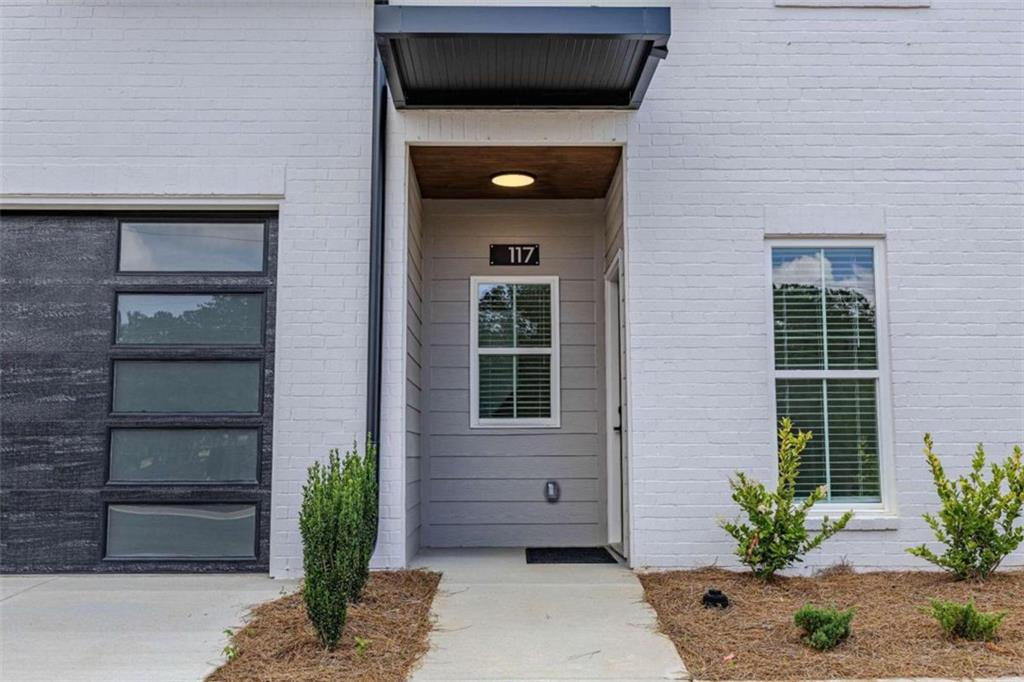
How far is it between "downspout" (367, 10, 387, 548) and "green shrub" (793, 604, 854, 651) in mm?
2477

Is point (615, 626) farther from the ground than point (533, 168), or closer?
closer

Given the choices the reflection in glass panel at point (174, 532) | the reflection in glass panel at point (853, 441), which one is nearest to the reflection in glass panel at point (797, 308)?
the reflection in glass panel at point (853, 441)

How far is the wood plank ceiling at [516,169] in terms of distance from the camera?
558cm

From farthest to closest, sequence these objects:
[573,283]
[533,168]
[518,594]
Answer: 1. [573,283]
2. [533,168]
3. [518,594]

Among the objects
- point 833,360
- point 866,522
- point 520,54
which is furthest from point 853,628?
point 520,54

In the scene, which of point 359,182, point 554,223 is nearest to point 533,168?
point 554,223

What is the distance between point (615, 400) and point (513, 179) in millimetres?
1789

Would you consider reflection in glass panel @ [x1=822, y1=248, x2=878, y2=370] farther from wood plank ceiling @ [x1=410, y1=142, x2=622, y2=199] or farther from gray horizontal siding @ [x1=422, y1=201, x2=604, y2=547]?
gray horizontal siding @ [x1=422, y1=201, x2=604, y2=547]

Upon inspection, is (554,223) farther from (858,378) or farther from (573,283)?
(858,378)

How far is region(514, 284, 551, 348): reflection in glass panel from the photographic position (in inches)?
255

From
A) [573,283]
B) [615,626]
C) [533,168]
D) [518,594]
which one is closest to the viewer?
[615,626]

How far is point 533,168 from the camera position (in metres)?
5.88

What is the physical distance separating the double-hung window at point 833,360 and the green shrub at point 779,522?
34cm

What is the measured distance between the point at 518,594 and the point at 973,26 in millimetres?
4637
